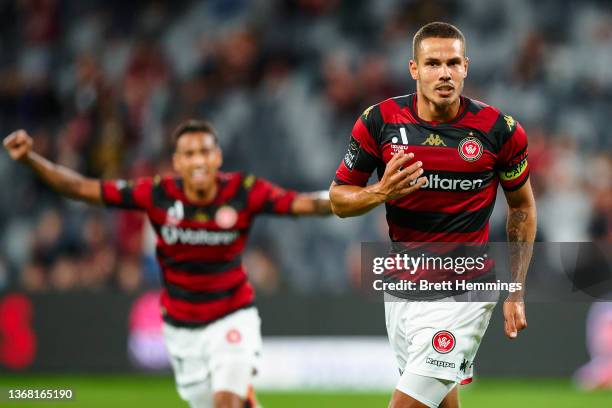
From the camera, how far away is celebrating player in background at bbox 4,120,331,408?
721 cm

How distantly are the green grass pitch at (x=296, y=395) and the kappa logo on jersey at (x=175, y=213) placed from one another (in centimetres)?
343

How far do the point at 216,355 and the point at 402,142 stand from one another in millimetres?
2438

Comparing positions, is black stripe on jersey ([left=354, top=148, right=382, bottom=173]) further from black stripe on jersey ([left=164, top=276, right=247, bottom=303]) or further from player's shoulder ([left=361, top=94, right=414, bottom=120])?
black stripe on jersey ([left=164, top=276, right=247, bottom=303])

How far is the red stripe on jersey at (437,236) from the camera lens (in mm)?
5648

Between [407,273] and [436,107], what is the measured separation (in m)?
0.93

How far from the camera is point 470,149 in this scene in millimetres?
5520

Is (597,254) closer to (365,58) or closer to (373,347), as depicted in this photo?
(373,347)

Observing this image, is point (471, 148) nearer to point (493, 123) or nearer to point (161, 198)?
point (493, 123)

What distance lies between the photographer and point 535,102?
13547 millimetres

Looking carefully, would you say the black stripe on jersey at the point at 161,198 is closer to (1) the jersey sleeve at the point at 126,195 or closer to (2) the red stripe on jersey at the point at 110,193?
(1) the jersey sleeve at the point at 126,195

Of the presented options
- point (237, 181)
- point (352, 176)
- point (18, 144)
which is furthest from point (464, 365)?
point (18, 144)

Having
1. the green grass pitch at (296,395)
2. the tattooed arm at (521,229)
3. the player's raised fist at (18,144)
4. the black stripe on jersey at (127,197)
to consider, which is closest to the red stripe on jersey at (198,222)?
the black stripe on jersey at (127,197)

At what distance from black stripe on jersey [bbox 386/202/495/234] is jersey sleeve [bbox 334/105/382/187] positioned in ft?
0.87

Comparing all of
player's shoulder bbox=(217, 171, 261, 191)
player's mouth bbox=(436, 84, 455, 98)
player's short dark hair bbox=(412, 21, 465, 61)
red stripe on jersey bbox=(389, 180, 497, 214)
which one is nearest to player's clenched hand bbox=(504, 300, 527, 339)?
red stripe on jersey bbox=(389, 180, 497, 214)
